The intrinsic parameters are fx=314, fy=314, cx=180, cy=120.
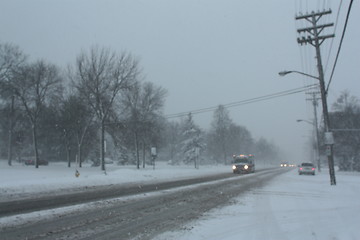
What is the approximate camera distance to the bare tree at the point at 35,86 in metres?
36.4

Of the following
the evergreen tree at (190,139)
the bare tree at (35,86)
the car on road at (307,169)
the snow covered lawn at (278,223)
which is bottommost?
the car on road at (307,169)

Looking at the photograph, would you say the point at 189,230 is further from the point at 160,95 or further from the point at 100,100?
the point at 160,95

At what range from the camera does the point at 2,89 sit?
34.6m

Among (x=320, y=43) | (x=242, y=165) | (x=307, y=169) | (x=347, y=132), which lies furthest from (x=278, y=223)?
(x=347, y=132)

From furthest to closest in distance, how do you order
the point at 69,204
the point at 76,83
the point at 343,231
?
the point at 76,83 → the point at 69,204 → the point at 343,231

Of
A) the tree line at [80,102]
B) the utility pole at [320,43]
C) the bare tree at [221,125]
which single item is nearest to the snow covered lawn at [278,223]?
the utility pole at [320,43]

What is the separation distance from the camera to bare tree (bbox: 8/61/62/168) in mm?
36406

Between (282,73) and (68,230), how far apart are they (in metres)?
17.9

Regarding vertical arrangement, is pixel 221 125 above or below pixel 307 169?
above

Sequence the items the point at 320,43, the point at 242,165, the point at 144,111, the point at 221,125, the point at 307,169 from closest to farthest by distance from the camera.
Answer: the point at 320,43, the point at 307,169, the point at 242,165, the point at 144,111, the point at 221,125

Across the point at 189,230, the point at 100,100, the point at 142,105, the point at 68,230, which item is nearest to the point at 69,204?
the point at 68,230

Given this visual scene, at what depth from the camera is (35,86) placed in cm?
3847

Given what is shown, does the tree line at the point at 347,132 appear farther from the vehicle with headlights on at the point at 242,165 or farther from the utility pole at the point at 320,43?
the utility pole at the point at 320,43

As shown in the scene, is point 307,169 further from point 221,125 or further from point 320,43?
point 221,125
